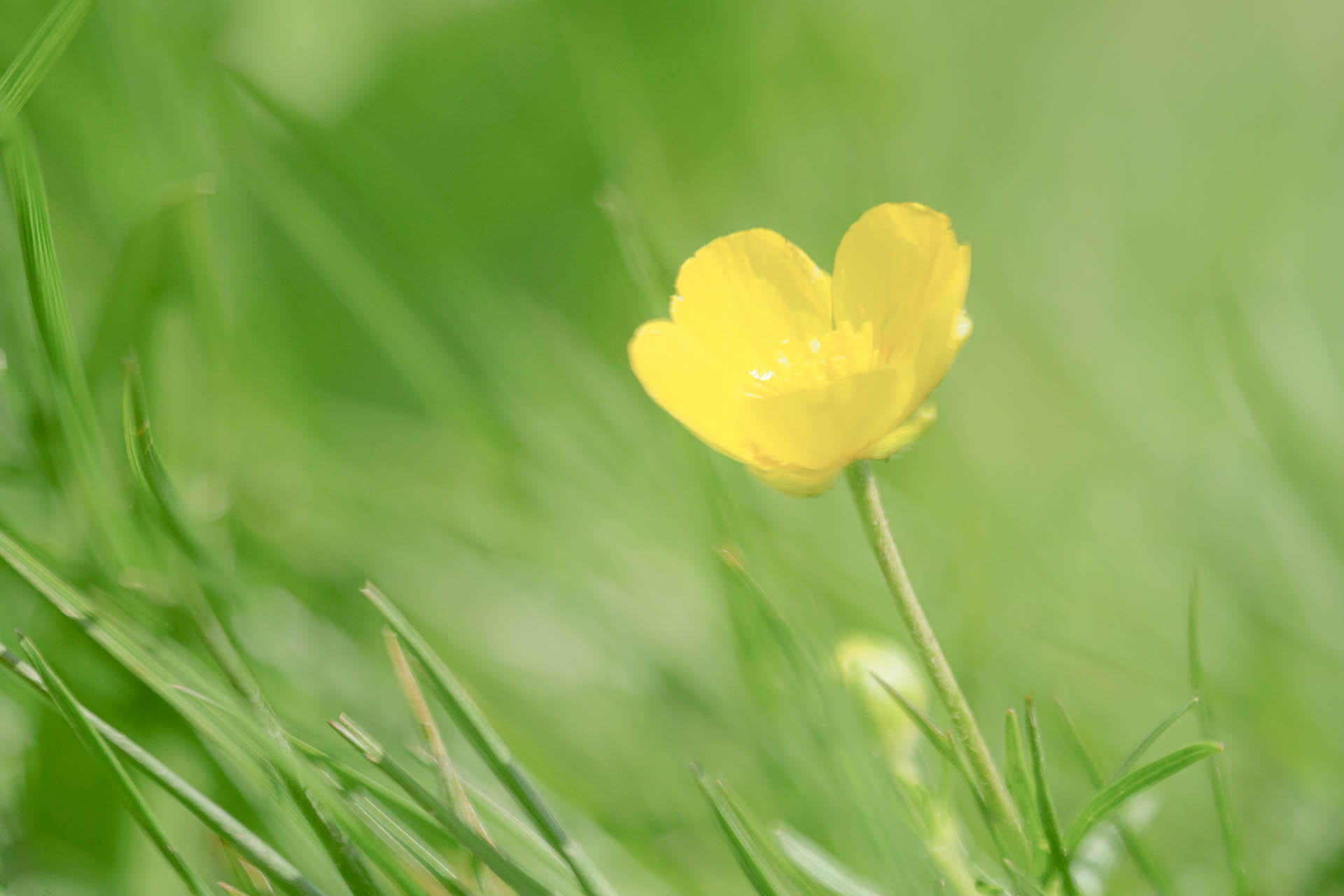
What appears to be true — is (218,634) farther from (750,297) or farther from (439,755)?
(750,297)

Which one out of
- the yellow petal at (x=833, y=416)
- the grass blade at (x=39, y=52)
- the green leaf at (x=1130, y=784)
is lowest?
the green leaf at (x=1130, y=784)

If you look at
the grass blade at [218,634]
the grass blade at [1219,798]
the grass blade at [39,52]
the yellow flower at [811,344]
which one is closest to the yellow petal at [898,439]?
the yellow flower at [811,344]

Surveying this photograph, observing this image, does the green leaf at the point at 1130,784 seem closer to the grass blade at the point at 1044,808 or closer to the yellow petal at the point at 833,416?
the grass blade at the point at 1044,808

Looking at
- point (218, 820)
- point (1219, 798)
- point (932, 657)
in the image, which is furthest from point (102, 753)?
point (1219, 798)

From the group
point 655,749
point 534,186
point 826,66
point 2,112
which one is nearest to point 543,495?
point 655,749

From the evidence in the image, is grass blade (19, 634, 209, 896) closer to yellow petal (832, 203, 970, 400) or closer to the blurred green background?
the blurred green background
